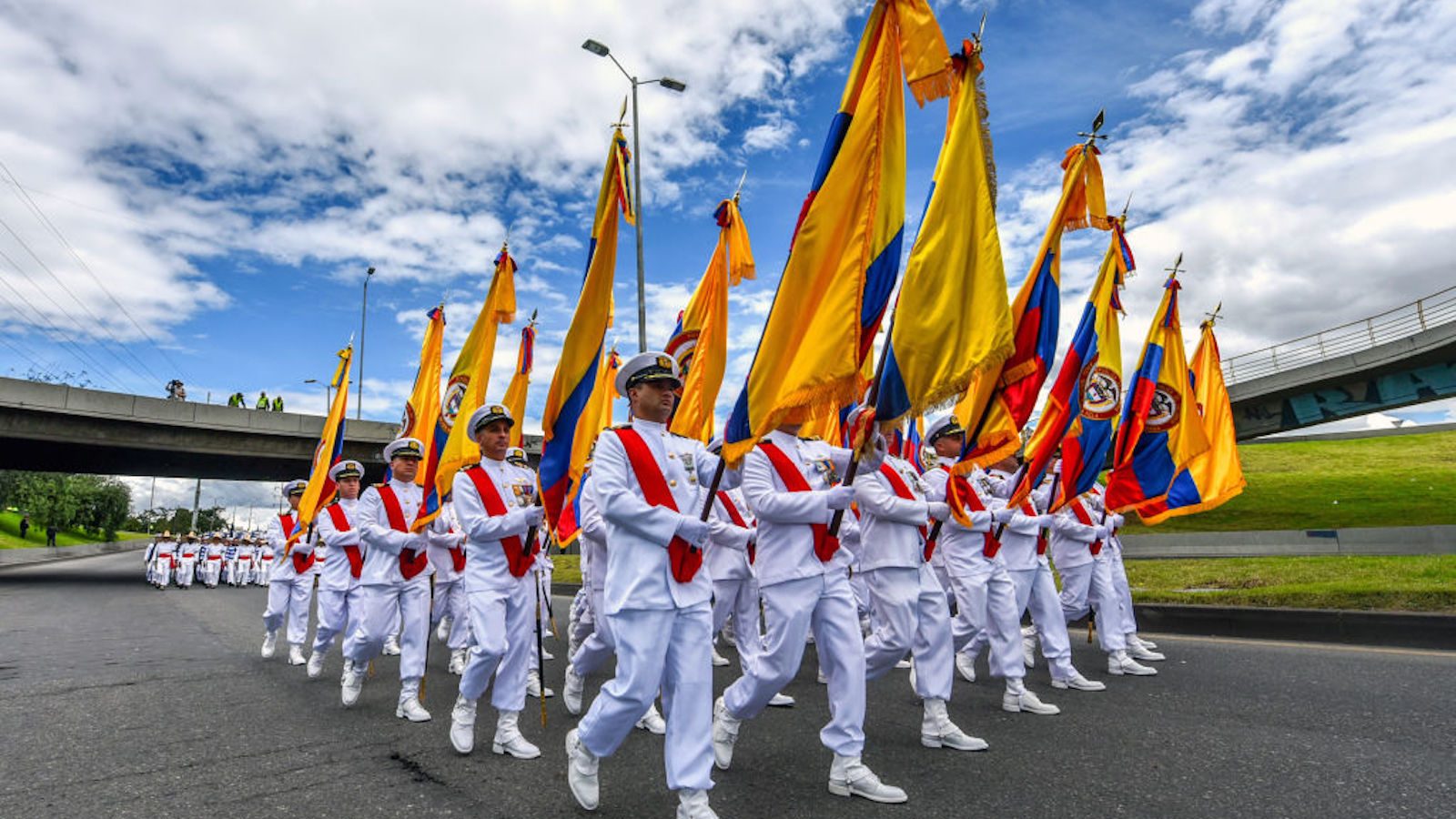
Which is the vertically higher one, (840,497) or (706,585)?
(840,497)

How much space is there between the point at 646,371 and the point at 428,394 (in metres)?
4.83

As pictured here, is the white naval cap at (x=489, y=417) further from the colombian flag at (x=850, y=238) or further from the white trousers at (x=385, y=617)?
the colombian flag at (x=850, y=238)

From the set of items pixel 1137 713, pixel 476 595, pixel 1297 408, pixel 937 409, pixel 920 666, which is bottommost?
pixel 1137 713

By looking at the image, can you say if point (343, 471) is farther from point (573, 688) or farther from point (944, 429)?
point (944, 429)

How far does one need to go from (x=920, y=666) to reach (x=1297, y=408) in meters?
24.1

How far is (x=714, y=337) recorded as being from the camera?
19.8ft

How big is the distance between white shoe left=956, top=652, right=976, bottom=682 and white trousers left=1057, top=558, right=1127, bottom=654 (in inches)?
38.5

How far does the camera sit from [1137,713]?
549 centimetres

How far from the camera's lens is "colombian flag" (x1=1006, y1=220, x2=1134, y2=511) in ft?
24.2

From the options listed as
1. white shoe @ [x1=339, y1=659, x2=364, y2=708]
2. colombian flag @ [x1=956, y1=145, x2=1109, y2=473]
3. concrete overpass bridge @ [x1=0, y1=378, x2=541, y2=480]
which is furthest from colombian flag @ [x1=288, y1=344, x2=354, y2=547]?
concrete overpass bridge @ [x1=0, y1=378, x2=541, y2=480]

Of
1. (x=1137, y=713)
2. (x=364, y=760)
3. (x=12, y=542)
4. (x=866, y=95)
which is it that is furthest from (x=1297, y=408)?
(x=12, y=542)

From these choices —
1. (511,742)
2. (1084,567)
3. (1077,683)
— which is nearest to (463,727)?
(511,742)

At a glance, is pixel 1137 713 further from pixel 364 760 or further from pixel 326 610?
pixel 326 610

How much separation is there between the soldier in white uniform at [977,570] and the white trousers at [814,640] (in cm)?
201
